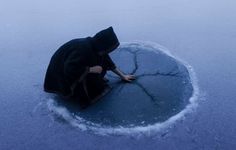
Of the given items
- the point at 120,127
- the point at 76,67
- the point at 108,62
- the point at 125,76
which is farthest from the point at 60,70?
the point at 120,127

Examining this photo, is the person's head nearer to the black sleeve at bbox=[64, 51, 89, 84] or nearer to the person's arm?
the black sleeve at bbox=[64, 51, 89, 84]

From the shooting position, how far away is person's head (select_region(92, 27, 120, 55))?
2518 millimetres

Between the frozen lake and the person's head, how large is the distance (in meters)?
0.66

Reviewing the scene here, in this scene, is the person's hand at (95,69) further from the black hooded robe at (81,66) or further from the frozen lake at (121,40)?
the frozen lake at (121,40)

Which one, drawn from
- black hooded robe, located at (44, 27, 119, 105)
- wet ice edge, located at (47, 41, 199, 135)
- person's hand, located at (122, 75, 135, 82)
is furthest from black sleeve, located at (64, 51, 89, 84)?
person's hand, located at (122, 75, 135, 82)

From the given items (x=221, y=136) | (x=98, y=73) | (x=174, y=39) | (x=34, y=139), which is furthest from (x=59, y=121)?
(x=174, y=39)

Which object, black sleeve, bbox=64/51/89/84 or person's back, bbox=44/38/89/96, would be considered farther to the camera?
person's back, bbox=44/38/89/96

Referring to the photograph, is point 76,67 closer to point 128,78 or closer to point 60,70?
point 60,70

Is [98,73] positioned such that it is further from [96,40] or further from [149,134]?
[149,134]

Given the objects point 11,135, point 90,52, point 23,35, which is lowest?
point 11,135

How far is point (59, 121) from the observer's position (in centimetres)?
261

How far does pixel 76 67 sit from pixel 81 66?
0.04 m

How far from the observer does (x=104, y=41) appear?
2525 mm

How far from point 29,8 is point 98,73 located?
8.32 ft
